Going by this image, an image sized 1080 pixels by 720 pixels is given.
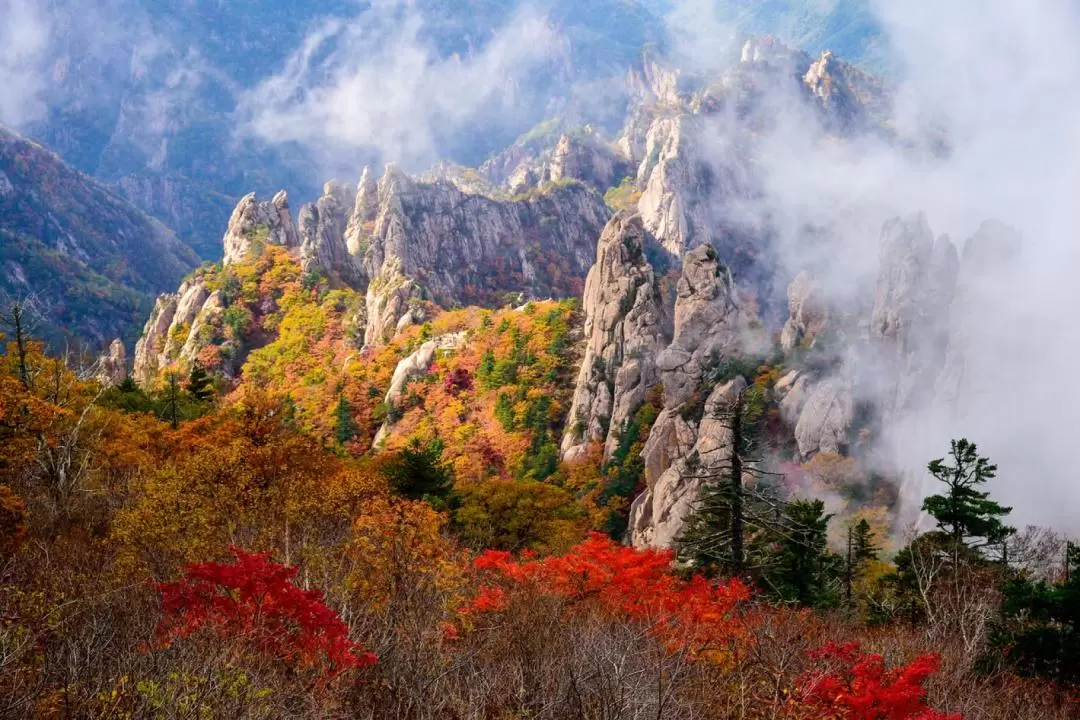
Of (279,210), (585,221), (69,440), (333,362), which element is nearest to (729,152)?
(585,221)

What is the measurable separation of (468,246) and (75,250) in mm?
97032

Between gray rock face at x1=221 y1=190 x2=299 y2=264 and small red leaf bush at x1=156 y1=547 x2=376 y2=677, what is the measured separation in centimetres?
9850

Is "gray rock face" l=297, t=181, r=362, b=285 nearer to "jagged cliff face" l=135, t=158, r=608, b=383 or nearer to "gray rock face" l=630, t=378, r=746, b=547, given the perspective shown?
"jagged cliff face" l=135, t=158, r=608, b=383

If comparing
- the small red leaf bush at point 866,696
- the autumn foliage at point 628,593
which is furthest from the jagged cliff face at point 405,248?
the small red leaf bush at point 866,696

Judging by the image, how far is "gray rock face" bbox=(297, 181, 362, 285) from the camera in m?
100

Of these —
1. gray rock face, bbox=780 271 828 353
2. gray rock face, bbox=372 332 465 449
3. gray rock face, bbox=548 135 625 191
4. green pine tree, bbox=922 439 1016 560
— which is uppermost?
gray rock face, bbox=548 135 625 191

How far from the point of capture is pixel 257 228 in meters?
105

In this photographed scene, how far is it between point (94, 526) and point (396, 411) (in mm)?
51583

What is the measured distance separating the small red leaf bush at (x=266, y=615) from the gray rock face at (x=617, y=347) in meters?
49.2

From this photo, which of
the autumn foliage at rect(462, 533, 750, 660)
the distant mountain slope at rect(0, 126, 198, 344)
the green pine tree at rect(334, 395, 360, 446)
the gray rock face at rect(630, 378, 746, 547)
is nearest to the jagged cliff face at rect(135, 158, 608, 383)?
the green pine tree at rect(334, 395, 360, 446)

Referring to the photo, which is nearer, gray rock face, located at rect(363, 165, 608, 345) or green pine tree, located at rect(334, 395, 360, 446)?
green pine tree, located at rect(334, 395, 360, 446)

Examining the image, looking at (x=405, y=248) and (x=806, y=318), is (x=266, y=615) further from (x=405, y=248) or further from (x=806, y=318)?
(x=405, y=248)

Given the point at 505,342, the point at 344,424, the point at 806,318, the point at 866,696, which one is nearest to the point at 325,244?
the point at 505,342

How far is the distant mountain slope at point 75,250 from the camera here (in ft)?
426
